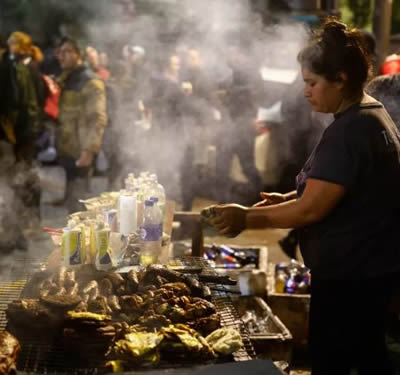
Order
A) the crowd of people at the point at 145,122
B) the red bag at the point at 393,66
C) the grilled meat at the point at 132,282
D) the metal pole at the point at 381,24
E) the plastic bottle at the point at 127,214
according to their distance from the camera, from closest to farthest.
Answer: the grilled meat at the point at 132,282 → the plastic bottle at the point at 127,214 → the red bag at the point at 393,66 → the crowd of people at the point at 145,122 → the metal pole at the point at 381,24

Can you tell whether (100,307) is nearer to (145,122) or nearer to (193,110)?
(193,110)

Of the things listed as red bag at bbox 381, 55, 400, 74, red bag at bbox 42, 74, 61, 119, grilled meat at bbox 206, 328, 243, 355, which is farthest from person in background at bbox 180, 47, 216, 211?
grilled meat at bbox 206, 328, 243, 355

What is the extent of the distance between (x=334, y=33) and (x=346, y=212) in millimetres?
1063

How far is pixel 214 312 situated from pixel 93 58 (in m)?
9.68

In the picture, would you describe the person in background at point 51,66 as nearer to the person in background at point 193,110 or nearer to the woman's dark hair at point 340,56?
the person in background at point 193,110

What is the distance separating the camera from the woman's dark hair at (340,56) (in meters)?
3.63

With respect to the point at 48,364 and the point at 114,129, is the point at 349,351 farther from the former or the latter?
the point at 114,129

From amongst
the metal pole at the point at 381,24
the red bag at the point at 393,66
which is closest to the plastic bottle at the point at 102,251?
the red bag at the point at 393,66

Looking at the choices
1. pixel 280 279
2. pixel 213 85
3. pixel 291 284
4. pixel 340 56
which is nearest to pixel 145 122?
pixel 213 85

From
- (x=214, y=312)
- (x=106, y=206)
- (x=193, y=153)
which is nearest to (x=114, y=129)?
(x=193, y=153)

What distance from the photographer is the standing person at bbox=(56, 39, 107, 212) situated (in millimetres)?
9500

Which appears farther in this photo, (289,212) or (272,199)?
(272,199)

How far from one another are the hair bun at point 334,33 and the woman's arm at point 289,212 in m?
0.85

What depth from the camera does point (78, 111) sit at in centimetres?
970
